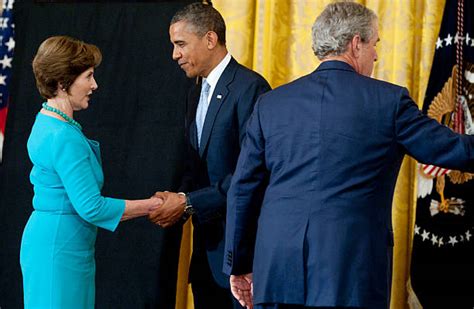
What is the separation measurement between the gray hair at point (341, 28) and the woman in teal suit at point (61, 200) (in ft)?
3.22

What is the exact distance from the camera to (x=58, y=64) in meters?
3.13

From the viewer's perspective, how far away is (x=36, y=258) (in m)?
A: 3.06

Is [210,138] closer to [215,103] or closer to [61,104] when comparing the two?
[215,103]

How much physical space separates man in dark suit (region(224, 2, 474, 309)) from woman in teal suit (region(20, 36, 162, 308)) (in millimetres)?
762

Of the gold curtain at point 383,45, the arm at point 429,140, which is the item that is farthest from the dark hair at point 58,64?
the gold curtain at point 383,45

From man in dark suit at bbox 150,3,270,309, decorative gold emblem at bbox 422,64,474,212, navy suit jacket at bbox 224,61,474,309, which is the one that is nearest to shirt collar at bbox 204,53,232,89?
man in dark suit at bbox 150,3,270,309

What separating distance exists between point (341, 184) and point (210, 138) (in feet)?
3.61

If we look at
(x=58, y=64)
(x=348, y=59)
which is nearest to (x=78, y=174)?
(x=58, y=64)

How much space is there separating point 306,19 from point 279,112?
187 cm

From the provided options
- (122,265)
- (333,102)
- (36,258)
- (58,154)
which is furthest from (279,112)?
(122,265)

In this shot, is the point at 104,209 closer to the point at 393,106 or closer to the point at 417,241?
the point at 393,106

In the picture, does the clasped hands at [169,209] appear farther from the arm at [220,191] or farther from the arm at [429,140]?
the arm at [429,140]

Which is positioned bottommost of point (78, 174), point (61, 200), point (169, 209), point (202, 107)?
point (169, 209)

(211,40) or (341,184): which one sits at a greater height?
(211,40)
